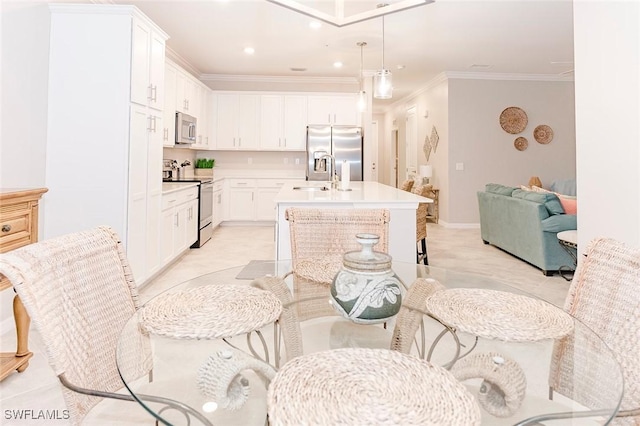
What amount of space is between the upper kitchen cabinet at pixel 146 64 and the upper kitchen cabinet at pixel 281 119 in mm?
3216

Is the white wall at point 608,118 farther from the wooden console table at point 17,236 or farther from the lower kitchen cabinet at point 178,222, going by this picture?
the lower kitchen cabinet at point 178,222

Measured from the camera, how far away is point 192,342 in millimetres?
1055

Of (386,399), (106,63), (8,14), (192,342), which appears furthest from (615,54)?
(8,14)

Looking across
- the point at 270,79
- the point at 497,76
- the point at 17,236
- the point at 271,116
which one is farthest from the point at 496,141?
the point at 17,236

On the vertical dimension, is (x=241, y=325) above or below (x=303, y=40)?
below

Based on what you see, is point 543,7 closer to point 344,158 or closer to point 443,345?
point 344,158

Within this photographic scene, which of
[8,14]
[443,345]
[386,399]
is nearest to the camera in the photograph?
[386,399]

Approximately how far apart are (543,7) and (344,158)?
3.32 m

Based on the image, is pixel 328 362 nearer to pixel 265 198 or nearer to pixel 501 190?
pixel 501 190

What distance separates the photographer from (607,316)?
46.5 inches

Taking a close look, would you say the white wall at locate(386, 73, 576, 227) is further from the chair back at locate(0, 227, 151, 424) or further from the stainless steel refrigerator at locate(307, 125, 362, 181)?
the chair back at locate(0, 227, 151, 424)

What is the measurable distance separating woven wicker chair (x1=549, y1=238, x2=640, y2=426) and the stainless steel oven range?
4569 mm

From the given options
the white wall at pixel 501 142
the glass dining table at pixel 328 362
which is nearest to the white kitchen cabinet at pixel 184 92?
the white wall at pixel 501 142

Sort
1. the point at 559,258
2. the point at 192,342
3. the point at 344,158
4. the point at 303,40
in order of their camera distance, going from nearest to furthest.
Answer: the point at 192,342
the point at 559,258
the point at 303,40
the point at 344,158
